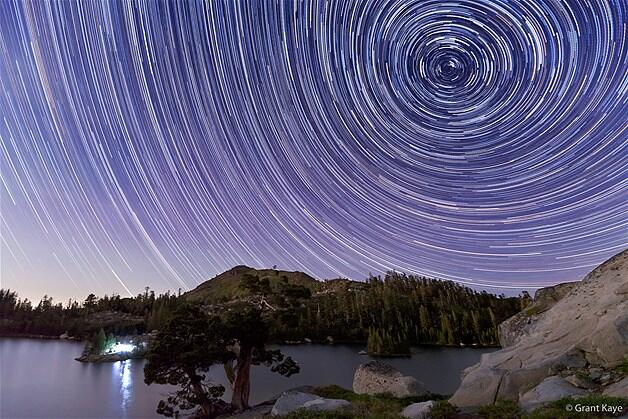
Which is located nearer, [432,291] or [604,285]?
[604,285]

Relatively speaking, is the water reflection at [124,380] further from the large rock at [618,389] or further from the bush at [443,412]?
the large rock at [618,389]

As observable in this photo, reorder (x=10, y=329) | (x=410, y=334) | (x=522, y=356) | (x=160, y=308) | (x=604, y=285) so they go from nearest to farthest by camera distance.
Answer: (x=522, y=356) → (x=604, y=285) → (x=410, y=334) → (x=10, y=329) → (x=160, y=308)

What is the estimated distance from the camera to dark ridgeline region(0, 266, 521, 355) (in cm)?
9188

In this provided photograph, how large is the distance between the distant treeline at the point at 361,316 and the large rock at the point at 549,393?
60.7 m

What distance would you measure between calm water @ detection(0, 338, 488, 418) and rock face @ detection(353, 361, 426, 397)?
37.6ft

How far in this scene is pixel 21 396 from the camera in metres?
38.5

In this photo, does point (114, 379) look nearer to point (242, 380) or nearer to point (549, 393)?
point (242, 380)

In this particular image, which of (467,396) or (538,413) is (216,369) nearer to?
(467,396)

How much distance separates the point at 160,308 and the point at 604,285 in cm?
12988

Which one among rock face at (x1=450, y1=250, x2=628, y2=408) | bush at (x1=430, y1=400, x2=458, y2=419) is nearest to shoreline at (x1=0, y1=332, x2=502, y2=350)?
rock face at (x1=450, y1=250, x2=628, y2=408)

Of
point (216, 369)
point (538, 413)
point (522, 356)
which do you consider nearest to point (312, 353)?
point (216, 369)

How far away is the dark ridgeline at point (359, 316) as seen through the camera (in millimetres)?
91875

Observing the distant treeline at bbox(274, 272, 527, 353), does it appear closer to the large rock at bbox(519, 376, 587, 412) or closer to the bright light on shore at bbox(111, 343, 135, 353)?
the bright light on shore at bbox(111, 343, 135, 353)

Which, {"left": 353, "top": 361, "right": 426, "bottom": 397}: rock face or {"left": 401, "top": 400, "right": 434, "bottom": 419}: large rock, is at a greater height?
{"left": 401, "top": 400, "right": 434, "bottom": 419}: large rock
